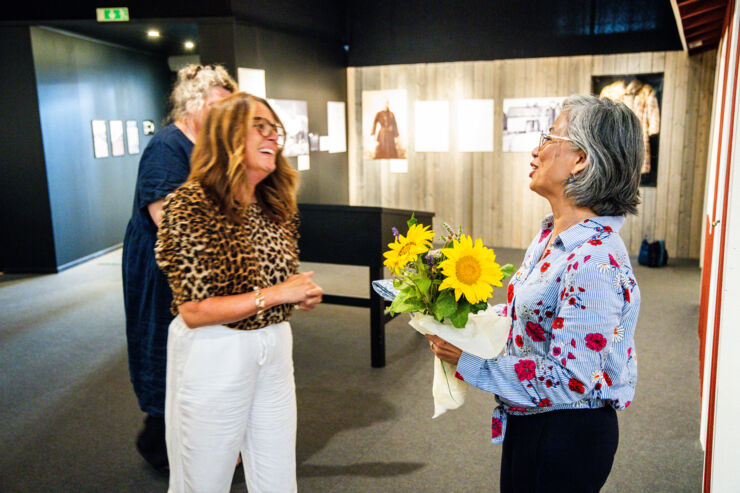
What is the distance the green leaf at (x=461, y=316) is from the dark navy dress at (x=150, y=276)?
1.69 m

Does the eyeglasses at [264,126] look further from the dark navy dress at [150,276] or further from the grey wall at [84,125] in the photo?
the grey wall at [84,125]

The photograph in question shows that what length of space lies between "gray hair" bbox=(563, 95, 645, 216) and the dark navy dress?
1.84m

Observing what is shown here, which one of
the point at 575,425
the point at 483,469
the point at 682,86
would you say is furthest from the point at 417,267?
the point at 682,86

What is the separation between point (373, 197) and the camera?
10047mm

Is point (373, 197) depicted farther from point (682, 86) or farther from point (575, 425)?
point (575, 425)

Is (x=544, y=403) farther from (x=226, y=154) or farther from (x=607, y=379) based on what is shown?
(x=226, y=154)

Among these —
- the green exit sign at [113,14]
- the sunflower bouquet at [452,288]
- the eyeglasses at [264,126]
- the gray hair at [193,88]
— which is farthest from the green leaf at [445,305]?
the green exit sign at [113,14]

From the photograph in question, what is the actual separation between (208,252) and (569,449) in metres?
1.17

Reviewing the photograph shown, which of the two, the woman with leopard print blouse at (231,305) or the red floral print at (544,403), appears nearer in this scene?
the red floral print at (544,403)

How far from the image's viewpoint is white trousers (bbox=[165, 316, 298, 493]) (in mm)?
2012

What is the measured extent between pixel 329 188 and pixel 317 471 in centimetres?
645

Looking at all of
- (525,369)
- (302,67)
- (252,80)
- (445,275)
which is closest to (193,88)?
(445,275)

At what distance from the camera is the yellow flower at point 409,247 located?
1589 mm

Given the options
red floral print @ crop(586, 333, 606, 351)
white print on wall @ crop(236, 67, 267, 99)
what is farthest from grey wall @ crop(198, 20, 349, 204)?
red floral print @ crop(586, 333, 606, 351)
